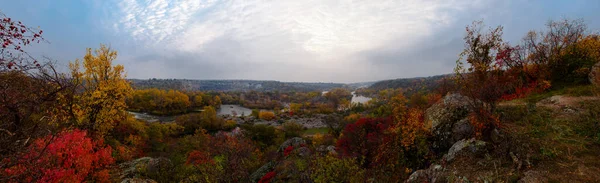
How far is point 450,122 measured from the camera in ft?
42.5

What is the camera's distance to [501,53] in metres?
20.1

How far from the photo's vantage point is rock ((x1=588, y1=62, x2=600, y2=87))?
13934 mm

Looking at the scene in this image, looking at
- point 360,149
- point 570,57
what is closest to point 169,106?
point 360,149

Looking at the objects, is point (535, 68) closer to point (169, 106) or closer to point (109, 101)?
point (109, 101)

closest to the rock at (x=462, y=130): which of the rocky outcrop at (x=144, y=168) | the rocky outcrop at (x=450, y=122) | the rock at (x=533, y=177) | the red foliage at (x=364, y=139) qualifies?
the rocky outcrop at (x=450, y=122)

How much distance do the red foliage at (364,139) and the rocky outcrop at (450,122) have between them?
5770mm

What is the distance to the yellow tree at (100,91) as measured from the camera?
57.7ft

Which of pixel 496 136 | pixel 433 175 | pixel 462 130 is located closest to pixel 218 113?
pixel 462 130

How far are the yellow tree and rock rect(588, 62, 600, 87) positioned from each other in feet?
103

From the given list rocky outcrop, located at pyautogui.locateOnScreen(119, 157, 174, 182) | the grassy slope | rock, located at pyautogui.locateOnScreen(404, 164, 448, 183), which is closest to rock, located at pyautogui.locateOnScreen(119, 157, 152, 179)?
rocky outcrop, located at pyautogui.locateOnScreen(119, 157, 174, 182)

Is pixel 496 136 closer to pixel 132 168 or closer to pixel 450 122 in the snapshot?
pixel 450 122

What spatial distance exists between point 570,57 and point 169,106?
112284mm

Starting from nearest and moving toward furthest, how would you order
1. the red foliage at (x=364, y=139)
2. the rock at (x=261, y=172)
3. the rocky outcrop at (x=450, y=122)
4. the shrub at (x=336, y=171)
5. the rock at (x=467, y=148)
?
the rock at (x=467, y=148)
the shrub at (x=336, y=171)
the rocky outcrop at (x=450, y=122)
the red foliage at (x=364, y=139)
the rock at (x=261, y=172)

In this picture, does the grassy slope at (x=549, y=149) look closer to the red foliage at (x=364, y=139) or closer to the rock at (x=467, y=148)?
the rock at (x=467, y=148)
